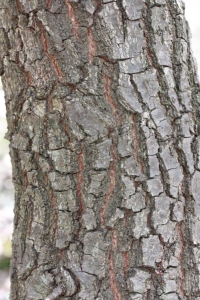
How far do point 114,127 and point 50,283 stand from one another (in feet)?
1.48

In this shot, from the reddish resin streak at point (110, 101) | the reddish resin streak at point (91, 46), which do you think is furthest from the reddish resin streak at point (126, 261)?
the reddish resin streak at point (91, 46)

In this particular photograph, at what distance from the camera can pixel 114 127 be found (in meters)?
1.08

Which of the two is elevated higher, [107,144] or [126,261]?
[107,144]

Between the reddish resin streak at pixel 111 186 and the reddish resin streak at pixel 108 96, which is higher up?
the reddish resin streak at pixel 108 96

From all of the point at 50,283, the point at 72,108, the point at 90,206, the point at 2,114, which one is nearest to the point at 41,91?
the point at 72,108

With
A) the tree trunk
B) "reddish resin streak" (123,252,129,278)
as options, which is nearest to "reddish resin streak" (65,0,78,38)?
the tree trunk

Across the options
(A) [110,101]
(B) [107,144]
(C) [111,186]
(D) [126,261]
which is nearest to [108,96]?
(A) [110,101]

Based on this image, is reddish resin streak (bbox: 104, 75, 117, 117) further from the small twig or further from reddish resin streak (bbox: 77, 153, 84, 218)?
the small twig

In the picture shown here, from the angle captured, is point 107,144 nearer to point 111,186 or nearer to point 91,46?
point 111,186

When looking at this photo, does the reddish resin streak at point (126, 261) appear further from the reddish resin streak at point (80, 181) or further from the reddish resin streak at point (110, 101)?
the reddish resin streak at point (110, 101)

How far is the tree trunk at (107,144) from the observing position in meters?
1.07

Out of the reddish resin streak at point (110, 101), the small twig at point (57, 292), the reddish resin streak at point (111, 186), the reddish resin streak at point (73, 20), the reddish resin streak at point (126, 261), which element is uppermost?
the reddish resin streak at point (73, 20)

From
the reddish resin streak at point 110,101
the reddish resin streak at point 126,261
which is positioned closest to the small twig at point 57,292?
the reddish resin streak at point 126,261

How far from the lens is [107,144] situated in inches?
42.6
